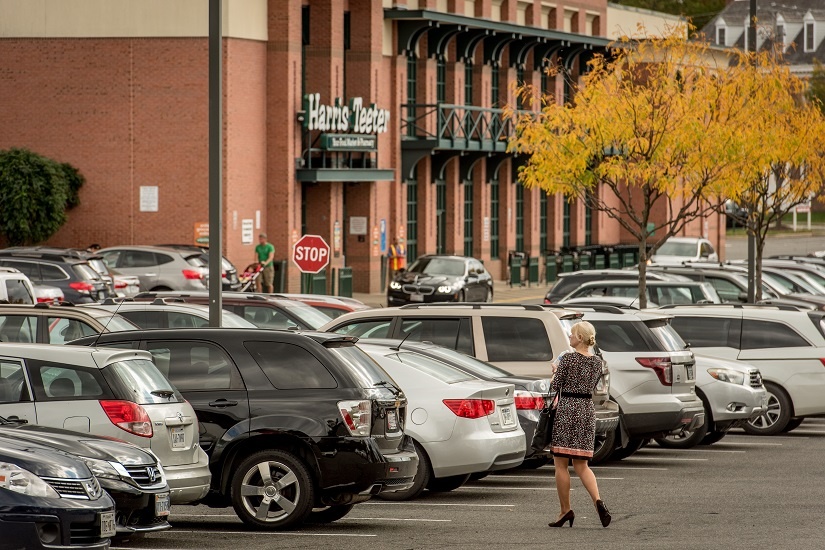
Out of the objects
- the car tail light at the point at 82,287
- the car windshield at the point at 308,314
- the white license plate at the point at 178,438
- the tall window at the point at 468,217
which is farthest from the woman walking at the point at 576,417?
the tall window at the point at 468,217

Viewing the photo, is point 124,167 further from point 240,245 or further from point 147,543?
point 147,543

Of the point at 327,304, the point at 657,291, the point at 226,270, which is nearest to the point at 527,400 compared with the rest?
the point at 327,304

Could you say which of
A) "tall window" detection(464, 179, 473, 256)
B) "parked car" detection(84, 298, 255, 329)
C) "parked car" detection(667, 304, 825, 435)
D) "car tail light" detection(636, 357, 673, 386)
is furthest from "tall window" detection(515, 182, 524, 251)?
"car tail light" detection(636, 357, 673, 386)

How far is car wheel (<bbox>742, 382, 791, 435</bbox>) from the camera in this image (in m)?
20.6

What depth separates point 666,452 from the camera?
18.9 m

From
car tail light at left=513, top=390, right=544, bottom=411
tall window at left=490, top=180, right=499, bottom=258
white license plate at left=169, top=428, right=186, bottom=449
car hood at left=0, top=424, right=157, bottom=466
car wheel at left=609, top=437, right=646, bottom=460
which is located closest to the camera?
car hood at left=0, top=424, right=157, bottom=466

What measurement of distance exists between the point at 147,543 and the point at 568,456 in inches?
132

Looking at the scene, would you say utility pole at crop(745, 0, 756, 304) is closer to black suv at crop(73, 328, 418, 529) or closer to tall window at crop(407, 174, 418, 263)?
black suv at crop(73, 328, 418, 529)

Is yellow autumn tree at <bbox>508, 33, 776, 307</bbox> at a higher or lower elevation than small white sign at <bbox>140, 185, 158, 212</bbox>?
higher

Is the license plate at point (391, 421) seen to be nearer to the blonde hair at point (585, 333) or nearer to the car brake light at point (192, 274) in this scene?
the blonde hair at point (585, 333)

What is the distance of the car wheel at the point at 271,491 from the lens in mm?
12305

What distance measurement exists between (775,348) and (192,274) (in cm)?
1943

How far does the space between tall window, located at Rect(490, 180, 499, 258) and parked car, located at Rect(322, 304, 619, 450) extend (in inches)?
1689

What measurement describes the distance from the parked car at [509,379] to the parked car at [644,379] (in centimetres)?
145
